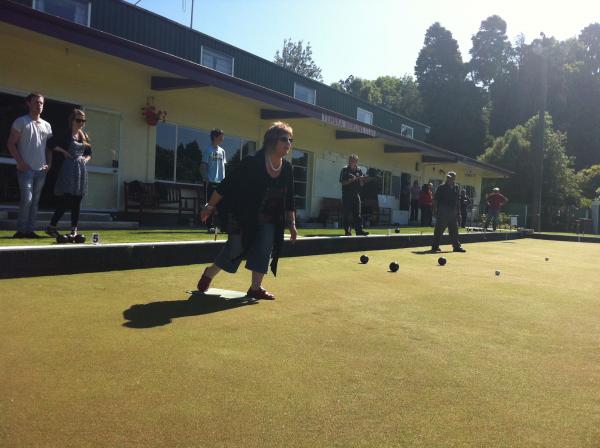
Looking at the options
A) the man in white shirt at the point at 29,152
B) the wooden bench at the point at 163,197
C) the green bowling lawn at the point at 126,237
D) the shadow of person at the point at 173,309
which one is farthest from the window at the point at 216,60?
the shadow of person at the point at 173,309

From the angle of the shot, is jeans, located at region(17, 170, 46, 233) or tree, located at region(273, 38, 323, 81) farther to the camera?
tree, located at region(273, 38, 323, 81)

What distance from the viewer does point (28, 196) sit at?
6.62 meters

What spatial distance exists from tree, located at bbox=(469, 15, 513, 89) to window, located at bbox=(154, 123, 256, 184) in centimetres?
5645

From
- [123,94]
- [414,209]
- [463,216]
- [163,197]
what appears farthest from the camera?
[414,209]

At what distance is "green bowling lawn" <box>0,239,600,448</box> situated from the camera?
90.2 inches

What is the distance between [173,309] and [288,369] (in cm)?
167

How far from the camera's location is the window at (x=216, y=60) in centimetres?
1616

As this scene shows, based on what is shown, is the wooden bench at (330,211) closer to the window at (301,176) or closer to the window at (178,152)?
the window at (301,176)

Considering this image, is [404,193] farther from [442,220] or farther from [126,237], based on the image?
[126,237]

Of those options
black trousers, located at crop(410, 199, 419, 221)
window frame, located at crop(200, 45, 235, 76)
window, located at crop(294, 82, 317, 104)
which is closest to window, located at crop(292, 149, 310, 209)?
window frame, located at crop(200, 45, 235, 76)

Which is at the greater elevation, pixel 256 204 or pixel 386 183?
pixel 386 183

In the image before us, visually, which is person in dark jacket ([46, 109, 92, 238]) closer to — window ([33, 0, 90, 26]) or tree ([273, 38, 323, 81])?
window ([33, 0, 90, 26])

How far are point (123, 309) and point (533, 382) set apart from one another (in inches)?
118

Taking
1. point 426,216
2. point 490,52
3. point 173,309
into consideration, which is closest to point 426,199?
point 426,216
